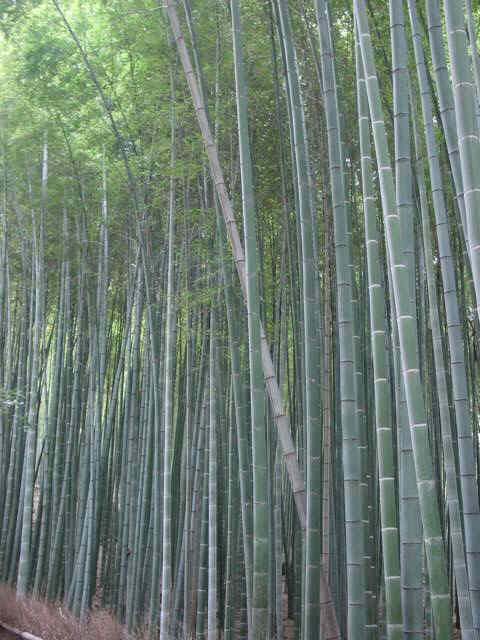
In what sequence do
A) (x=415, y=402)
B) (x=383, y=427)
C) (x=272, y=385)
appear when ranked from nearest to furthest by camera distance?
(x=415, y=402) < (x=383, y=427) < (x=272, y=385)

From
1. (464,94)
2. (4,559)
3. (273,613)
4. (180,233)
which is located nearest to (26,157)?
(180,233)

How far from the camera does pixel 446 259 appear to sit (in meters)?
2.65

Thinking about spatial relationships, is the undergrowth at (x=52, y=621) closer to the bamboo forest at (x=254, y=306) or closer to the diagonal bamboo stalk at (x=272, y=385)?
the bamboo forest at (x=254, y=306)

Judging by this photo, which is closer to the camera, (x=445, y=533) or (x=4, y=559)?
(x=445, y=533)

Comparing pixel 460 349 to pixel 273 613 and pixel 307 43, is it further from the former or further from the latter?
pixel 273 613

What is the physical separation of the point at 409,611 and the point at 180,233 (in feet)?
12.9

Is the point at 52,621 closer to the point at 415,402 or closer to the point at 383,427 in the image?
the point at 383,427

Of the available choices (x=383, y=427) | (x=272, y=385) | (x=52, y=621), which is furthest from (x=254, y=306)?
(x=52, y=621)

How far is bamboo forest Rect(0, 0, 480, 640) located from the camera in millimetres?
2193

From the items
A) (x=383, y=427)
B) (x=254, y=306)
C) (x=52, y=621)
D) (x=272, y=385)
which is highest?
(x=254, y=306)

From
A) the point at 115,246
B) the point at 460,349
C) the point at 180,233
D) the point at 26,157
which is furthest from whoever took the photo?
the point at 115,246

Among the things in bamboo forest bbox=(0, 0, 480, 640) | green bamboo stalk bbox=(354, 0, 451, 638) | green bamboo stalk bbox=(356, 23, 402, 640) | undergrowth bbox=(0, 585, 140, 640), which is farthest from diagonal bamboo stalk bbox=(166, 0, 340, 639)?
undergrowth bbox=(0, 585, 140, 640)

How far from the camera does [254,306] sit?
9.04 ft

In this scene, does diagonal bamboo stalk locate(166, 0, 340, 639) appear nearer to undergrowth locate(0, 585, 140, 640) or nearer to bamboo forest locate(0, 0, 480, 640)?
bamboo forest locate(0, 0, 480, 640)
